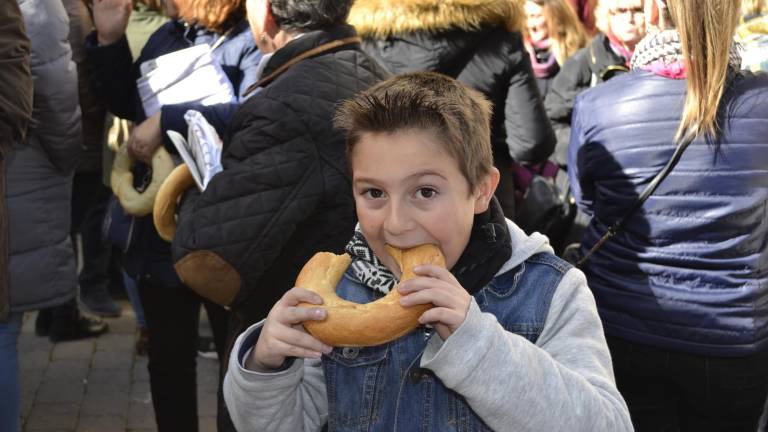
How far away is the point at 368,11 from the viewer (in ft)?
15.5

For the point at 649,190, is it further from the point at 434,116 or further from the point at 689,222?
the point at 434,116

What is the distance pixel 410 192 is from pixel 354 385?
452mm

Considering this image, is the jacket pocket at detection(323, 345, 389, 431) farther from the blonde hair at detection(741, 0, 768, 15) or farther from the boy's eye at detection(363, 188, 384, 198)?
the blonde hair at detection(741, 0, 768, 15)

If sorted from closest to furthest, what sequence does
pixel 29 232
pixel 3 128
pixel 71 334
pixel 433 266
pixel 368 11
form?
pixel 433 266 → pixel 3 128 → pixel 29 232 → pixel 368 11 → pixel 71 334

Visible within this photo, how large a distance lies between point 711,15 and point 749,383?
45.5 inches

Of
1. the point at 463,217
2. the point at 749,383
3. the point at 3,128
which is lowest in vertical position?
the point at 749,383

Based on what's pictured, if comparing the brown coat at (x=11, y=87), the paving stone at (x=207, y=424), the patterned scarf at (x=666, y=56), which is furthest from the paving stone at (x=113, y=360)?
the patterned scarf at (x=666, y=56)

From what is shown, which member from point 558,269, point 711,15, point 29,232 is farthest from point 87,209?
point 558,269

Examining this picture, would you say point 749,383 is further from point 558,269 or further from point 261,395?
point 261,395

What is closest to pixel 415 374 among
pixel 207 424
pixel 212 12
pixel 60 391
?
pixel 212 12

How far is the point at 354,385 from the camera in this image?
2.21m

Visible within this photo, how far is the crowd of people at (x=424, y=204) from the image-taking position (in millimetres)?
2047

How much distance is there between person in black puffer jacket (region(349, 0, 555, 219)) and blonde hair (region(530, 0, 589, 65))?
64.5 inches

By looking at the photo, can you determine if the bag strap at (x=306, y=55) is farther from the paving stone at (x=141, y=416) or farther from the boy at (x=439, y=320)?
the paving stone at (x=141, y=416)
